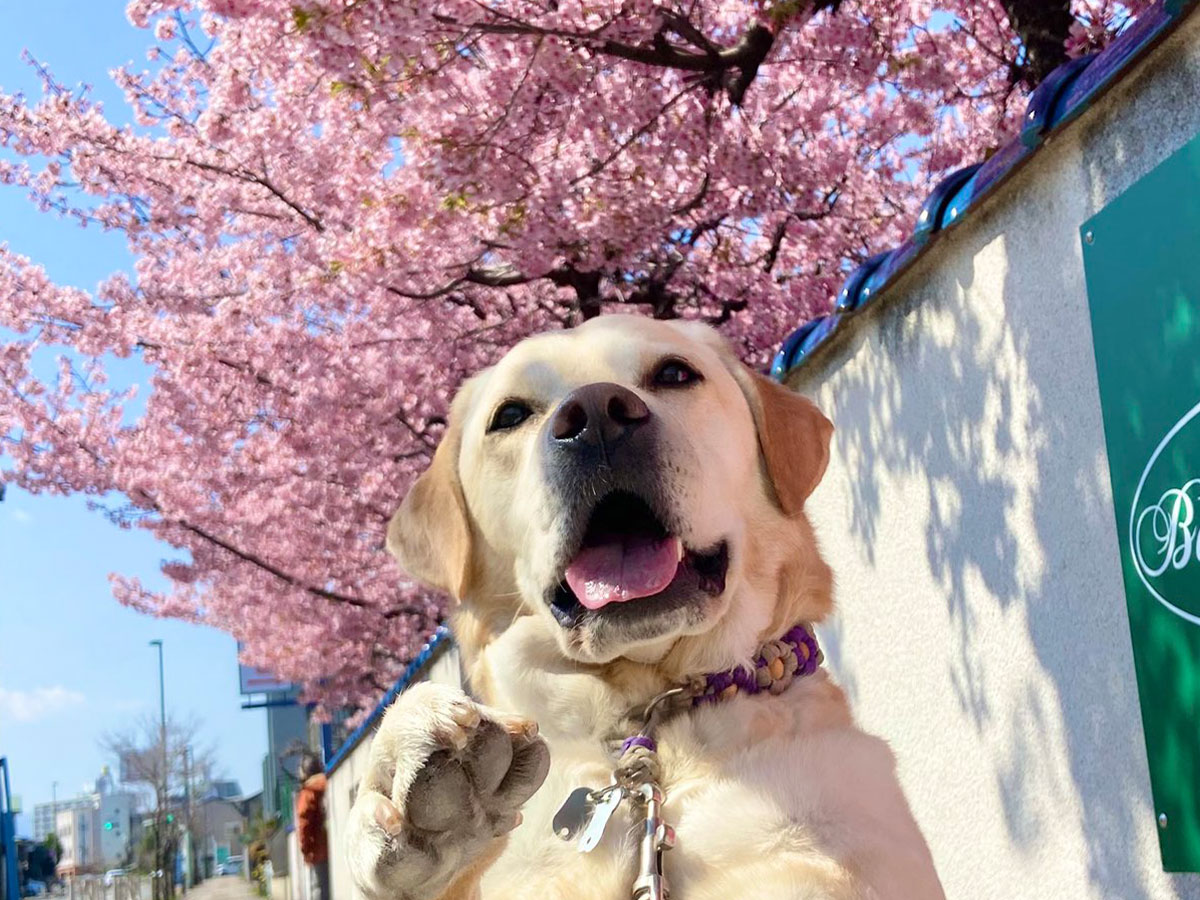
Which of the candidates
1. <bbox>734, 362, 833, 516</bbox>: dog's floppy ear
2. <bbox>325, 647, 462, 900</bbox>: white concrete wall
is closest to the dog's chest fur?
<bbox>734, 362, 833, 516</bbox>: dog's floppy ear

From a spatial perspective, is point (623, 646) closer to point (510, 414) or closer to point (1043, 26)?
point (510, 414)

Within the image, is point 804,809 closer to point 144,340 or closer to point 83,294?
point 144,340

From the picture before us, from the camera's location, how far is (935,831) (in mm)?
3906

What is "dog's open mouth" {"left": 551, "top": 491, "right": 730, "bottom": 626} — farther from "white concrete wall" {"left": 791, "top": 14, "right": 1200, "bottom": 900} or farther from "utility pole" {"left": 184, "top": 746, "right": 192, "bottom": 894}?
"utility pole" {"left": 184, "top": 746, "right": 192, "bottom": 894}

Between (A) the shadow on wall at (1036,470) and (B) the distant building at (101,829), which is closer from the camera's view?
Answer: (A) the shadow on wall at (1036,470)

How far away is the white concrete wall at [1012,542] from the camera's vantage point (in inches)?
111

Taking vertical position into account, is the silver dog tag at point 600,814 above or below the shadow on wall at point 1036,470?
below

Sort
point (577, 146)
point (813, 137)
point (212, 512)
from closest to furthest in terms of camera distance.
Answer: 1. point (577, 146)
2. point (813, 137)
3. point (212, 512)

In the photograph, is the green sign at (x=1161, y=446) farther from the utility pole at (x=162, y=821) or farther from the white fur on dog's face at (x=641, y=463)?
the utility pole at (x=162, y=821)

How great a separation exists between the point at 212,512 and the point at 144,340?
3680 mm

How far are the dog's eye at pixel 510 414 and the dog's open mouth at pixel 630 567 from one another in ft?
Result: 1.46

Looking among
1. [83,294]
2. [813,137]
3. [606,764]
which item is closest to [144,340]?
[83,294]

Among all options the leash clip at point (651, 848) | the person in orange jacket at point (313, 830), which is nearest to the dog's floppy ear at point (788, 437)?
the leash clip at point (651, 848)

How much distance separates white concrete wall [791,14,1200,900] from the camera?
2.82m
